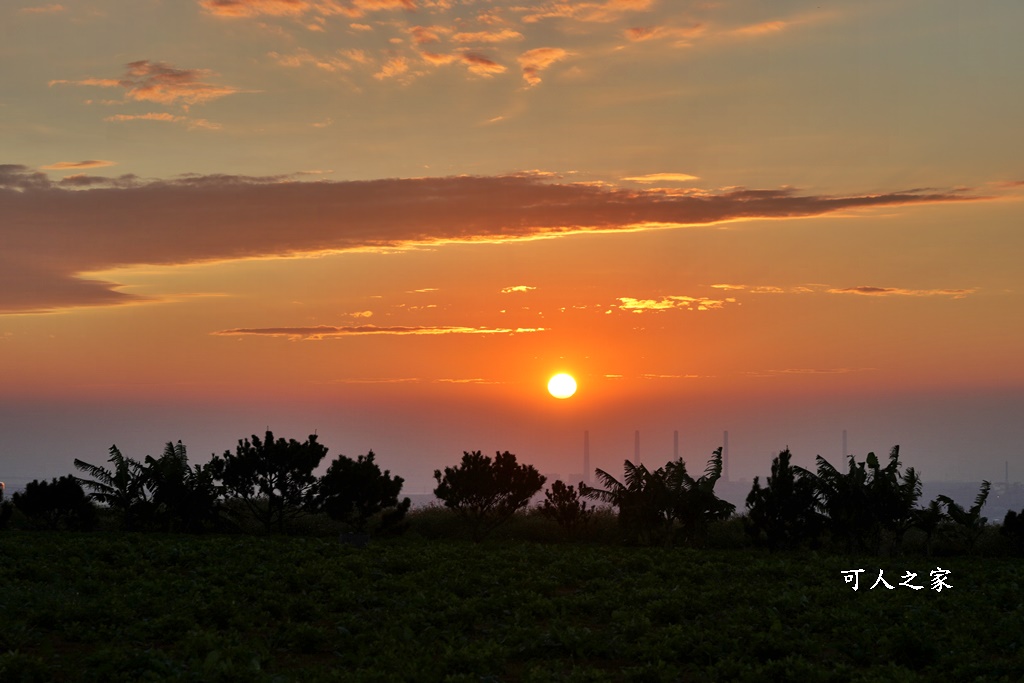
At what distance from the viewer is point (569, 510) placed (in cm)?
3772

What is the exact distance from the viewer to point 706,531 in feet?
118

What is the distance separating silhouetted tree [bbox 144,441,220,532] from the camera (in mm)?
38125

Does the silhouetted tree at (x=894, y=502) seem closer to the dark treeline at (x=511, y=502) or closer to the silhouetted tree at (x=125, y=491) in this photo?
the dark treeline at (x=511, y=502)

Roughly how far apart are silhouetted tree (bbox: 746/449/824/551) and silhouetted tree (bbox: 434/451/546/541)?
833 cm

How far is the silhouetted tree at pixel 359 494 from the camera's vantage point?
1453 inches

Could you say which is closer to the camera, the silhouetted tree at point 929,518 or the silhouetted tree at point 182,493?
the silhouetted tree at point 929,518

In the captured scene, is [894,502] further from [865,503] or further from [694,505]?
[694,505]

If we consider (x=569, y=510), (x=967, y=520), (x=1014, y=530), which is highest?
(x=569, y=510)

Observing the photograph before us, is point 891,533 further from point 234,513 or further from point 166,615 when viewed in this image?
point 166,615

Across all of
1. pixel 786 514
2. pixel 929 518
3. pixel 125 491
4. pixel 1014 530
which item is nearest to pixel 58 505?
pixel 125 491

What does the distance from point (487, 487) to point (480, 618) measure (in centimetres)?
1666

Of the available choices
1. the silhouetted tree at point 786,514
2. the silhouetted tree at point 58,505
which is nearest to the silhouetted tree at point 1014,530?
the silhouetted tree at point 786,514

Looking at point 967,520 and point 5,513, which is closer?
point 967,520

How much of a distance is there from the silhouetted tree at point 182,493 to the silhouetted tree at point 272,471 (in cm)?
68
